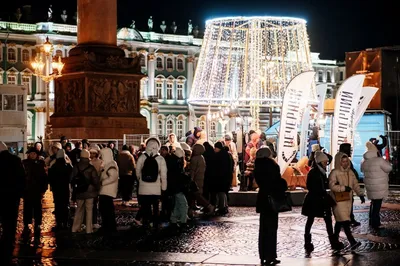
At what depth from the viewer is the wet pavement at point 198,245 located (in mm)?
11922

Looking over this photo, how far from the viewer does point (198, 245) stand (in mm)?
13422

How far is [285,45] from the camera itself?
21609mm

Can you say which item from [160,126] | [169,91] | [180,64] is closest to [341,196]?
[160,126]

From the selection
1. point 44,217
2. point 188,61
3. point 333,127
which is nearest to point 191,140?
point 333,127

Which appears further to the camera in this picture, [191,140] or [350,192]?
[191,140]

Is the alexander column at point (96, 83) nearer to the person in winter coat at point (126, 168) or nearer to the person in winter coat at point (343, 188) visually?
the person in winter coat at point (126, 168)

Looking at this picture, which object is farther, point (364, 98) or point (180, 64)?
point (180, 64)

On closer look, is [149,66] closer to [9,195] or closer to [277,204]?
A: [9,195]

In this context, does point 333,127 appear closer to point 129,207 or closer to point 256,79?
point 256,79

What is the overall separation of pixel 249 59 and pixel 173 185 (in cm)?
587

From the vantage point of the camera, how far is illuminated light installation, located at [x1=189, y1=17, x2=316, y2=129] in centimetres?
2097

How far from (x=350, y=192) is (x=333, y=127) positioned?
7.02m

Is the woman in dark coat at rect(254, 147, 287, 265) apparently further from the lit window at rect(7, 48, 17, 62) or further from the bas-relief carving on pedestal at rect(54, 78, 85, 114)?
the lit window at rect(7, 48, 17, 62)

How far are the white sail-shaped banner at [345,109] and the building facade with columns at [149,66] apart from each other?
2742 inches
